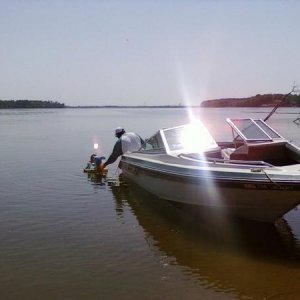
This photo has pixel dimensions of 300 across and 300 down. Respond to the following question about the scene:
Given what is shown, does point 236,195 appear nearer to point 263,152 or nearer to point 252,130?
point 263,152

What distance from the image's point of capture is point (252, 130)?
1078 cm

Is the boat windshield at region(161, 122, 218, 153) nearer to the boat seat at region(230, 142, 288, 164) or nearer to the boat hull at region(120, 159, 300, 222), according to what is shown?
the boat seat at region(230, 142, 288, 164)

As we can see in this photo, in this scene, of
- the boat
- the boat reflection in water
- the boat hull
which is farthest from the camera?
the boat

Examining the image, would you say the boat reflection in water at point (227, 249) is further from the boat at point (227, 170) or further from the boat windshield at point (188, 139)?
the boat windshield at point (188, 139)

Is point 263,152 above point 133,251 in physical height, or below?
above

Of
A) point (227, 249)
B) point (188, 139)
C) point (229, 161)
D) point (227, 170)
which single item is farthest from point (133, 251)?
point (188, 139)

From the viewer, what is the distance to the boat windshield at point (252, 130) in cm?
1038

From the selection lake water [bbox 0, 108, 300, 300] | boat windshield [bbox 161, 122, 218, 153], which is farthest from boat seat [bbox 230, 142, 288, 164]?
lake water [bbox 0, 108, 300, 300]

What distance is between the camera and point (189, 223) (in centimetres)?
954

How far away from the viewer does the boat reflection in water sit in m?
6.38

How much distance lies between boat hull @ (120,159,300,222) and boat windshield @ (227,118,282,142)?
6.67 feet

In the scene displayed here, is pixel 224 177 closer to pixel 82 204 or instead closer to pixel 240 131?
pixel 240 131

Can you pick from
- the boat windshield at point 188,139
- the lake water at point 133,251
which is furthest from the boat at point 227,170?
the lake water at point 133,251

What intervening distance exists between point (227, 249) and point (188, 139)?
3960 millimetres
